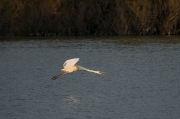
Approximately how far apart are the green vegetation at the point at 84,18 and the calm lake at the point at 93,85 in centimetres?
1160

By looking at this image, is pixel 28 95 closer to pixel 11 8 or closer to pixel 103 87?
pixel 103 87

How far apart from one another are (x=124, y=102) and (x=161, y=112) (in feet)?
4.96

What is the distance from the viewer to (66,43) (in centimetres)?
3528

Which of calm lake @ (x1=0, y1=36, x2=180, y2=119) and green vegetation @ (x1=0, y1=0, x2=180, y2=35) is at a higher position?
green vegetation @ (x1=0, y1=0, x2=180, y2=35)

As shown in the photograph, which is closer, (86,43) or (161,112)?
(161,112)

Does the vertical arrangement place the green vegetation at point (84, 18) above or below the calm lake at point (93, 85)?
above

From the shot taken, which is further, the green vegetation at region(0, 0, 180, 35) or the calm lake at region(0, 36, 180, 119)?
the green vegetation at region(0, 0, 180, 35)

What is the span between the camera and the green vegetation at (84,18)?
140 feet

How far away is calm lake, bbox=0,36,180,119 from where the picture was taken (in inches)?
522

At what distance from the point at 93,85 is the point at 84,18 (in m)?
27.5

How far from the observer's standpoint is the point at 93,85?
1736cm

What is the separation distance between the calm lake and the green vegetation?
457 inches

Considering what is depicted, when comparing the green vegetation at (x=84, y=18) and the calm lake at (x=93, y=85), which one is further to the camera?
the green vegetation at (x=84, y=18)

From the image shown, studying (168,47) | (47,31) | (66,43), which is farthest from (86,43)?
(47,31)
